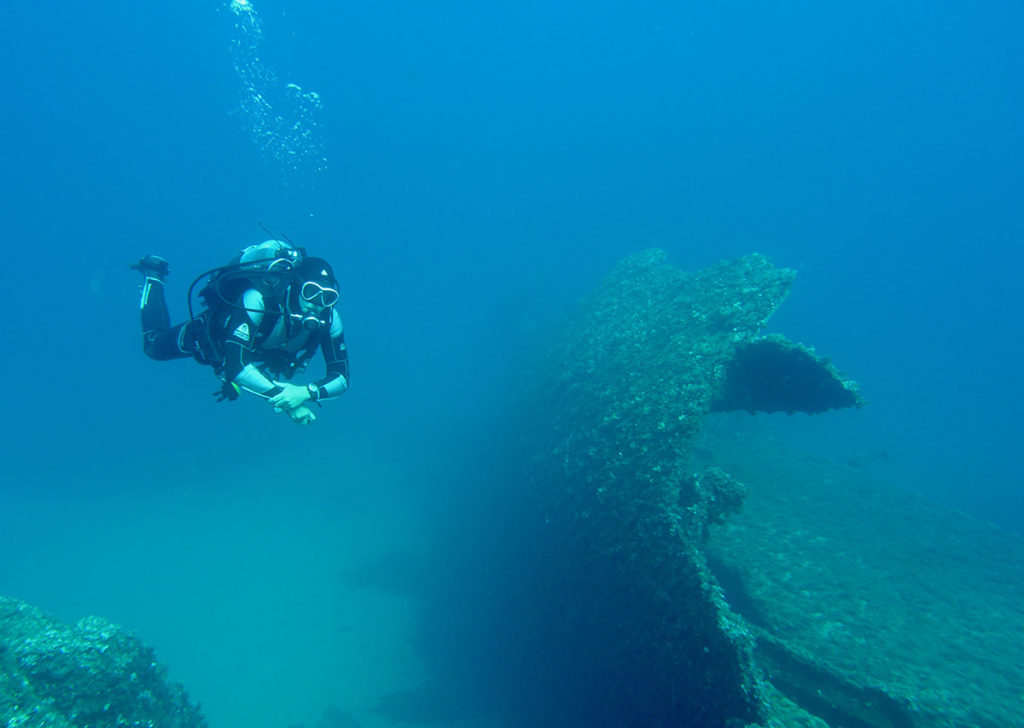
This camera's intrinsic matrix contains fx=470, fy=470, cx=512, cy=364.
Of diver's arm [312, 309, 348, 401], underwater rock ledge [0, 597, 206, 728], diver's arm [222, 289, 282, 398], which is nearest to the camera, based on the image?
diver's arm [222, 289, 282, 398]

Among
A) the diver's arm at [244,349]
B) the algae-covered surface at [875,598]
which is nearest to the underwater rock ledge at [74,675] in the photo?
the diver's arm at [244,349]

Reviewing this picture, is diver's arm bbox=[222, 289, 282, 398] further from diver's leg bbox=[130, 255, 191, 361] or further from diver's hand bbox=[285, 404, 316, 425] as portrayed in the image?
diver's leg bbox=[130, 255, 191, 361]

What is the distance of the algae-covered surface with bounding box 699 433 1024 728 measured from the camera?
5.65 m

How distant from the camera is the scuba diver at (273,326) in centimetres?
502

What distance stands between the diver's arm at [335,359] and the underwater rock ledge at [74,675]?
4.52 m

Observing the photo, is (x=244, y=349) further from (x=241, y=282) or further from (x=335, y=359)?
(x=335, y=359)

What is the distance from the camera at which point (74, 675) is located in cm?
586

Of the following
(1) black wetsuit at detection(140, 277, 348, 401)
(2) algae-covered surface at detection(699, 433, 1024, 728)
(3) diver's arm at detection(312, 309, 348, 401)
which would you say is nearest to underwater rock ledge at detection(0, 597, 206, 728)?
(1) black wetsuit at detection(140, 277, 348, 401)

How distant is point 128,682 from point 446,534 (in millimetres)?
14262

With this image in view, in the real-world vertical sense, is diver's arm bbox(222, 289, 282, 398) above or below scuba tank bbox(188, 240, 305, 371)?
below

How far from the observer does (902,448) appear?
4747cm

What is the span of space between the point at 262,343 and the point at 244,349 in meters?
0.57

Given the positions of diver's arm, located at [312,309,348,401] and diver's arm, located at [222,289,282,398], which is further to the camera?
diver's arm, located at [312,309,348,401]

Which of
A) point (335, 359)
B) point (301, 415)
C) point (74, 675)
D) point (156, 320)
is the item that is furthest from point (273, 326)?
point (74, 675)
